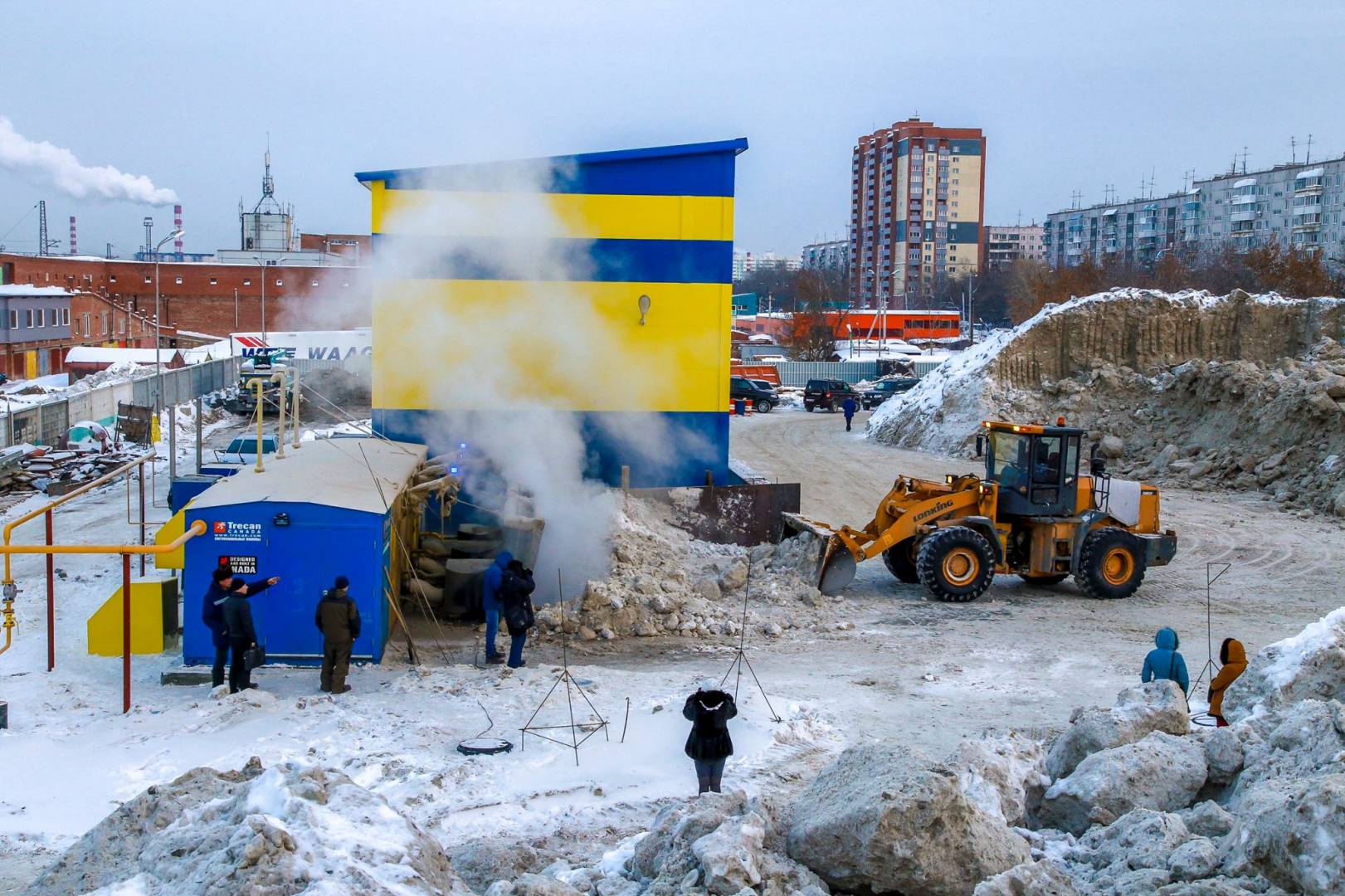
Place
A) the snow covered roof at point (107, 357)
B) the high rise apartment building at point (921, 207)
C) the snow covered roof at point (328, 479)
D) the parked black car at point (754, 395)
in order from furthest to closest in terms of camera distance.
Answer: the high rise apartment building at point (921, 207) → the snow covered roof at point (107, 357) → the parked black car at point (754, 395) → the snow covered roof at point (328, 479)

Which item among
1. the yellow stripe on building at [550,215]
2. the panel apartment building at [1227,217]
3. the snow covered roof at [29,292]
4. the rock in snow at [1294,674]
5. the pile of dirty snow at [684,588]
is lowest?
the pile of dirty snow at [684,588]

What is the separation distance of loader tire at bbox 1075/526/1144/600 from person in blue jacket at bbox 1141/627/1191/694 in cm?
477

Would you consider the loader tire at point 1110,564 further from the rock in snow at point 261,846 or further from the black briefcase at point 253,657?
the rock in snow at point 261,846

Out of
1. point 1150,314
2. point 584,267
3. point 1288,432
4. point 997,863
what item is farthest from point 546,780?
point 1150,314

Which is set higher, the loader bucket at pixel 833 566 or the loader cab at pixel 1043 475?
the loader cab at pixel 1043 475

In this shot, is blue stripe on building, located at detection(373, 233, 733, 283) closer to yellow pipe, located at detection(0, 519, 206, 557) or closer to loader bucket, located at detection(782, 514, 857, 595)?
loader bucket, located at detection(782, 514, 857, 595)

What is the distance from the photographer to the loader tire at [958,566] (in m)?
13.7

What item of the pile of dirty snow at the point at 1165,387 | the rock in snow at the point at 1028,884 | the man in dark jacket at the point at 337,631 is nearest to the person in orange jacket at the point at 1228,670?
the rock in snow at the point at 1028,884

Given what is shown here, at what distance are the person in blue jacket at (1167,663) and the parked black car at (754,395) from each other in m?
29.4

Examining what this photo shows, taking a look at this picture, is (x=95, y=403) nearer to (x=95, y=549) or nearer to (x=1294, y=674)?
(x=95, y=549)

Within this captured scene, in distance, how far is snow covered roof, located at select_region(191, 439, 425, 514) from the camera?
10852mm

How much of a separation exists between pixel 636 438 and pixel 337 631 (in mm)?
7927

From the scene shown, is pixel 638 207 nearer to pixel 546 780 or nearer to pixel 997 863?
pixel 546 780

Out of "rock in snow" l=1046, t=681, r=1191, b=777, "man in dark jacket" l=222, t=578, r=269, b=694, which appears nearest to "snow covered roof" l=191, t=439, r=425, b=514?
"man in dark jacket" l=222, t=578, r=269, b=694
